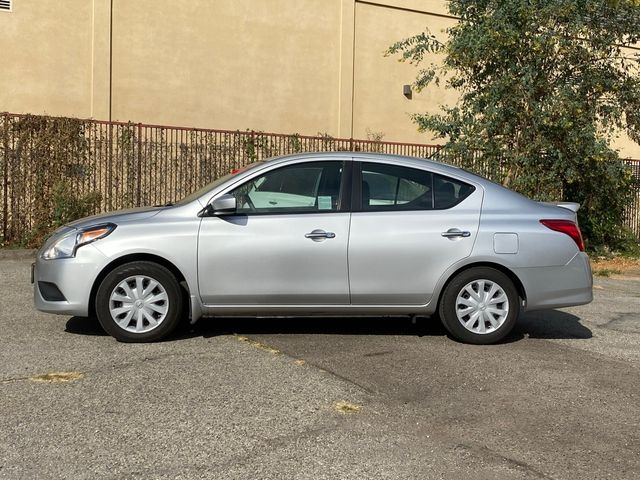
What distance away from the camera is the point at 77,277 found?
6273mm

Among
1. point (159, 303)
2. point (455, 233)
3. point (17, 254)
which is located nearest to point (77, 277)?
point (159, 303)

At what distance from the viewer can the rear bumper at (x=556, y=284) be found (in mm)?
6641

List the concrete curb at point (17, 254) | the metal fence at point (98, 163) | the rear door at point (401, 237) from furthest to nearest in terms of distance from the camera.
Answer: the metal fence at point (98, 163) < the concrete curb at point (17, 254) < the rear door at point (401, 237)

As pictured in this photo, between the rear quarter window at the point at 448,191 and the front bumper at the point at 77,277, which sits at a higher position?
the rear quarter window at the point at 448,191

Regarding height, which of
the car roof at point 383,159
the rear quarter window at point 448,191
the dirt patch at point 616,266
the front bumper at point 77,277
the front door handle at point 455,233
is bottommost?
the dirt patch at point 616,266

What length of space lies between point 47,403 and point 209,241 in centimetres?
201

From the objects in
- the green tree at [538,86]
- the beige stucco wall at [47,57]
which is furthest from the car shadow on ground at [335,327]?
the beige stucco wall at [47,57]

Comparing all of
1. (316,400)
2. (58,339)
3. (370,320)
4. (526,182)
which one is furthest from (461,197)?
(526,182)

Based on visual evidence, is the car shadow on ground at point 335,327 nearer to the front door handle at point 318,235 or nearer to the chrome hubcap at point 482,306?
the chrome hubcap at point 482,306

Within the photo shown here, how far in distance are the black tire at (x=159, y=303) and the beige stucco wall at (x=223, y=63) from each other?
10.7 meters

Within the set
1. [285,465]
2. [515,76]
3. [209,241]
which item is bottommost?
[285,465]

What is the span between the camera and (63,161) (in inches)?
535

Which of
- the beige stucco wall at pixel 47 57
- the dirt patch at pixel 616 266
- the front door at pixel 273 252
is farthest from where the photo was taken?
the beige stucco wall at pixel 47 57

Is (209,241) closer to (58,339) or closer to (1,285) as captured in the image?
(58,339)
